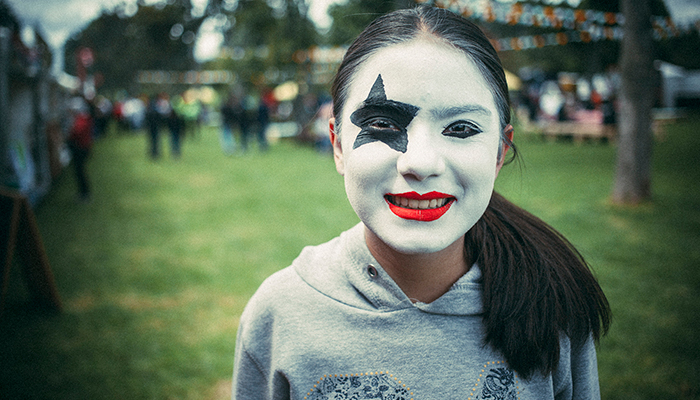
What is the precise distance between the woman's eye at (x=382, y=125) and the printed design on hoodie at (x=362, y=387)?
0.67 meters

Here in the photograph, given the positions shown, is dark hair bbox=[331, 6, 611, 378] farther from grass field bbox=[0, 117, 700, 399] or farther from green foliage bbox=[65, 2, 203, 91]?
green foliage bbox=[65, 2, 203, 91]

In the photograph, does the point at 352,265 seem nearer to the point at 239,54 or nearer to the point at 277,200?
the point at 277,200

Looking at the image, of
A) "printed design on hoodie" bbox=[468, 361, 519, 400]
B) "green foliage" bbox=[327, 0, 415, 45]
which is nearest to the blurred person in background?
"green foliage" bbox=[327, 0, 415, 45]

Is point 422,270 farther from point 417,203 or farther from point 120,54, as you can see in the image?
point 120,54

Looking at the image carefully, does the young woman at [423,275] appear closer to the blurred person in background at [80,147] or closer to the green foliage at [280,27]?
the blurred person in background at [80,147]

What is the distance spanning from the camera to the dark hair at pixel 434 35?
1277 millimetres

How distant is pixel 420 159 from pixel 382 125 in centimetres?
17

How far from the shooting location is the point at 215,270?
5621 mm

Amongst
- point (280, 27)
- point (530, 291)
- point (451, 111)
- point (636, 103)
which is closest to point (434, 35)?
point (451, 111)

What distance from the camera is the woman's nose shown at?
120 centimetres

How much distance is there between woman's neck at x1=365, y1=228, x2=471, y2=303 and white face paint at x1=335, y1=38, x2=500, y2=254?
161 millimetres

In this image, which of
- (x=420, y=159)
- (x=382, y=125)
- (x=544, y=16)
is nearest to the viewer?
(x=420, y=159)

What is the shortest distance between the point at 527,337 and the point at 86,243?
6.80 meters

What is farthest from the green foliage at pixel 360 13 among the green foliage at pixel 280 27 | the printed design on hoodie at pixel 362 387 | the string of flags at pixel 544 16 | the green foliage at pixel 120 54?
the green foliage at pixel 120 54
